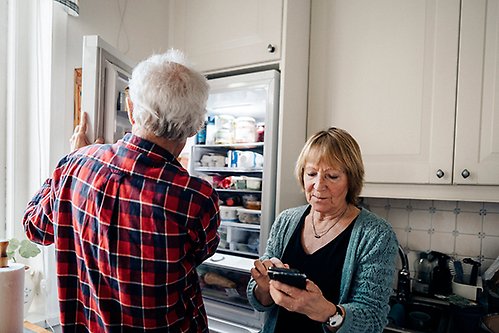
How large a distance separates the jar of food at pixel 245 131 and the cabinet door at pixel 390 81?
0.86 ft

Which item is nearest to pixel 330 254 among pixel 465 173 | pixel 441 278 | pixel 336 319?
pixel 336 319

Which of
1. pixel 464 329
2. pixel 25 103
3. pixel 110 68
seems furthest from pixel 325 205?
pixel 25 103

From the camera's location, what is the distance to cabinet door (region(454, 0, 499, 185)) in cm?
118

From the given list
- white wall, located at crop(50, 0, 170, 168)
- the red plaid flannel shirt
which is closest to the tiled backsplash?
the red plaid flannel shirt

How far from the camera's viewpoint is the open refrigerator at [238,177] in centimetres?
139

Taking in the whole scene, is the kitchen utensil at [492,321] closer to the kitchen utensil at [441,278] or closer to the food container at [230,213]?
the kitchen utensil at [441,278]

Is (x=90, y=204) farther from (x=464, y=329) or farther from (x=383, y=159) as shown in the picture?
(x=464, y=329)

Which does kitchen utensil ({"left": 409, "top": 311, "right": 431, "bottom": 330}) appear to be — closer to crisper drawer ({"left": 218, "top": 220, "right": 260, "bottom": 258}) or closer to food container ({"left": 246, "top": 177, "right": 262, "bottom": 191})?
crisper drawer ({"left": 218, "top": 220, "right": 260, "bottom": 258})

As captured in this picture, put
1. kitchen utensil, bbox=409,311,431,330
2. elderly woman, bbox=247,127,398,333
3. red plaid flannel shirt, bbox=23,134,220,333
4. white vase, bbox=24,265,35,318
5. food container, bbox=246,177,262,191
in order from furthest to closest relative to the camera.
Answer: food container, bbox=246,177,262,191, kitchen utensil, bbox=409,311,431,330, white vase, bbox=24,265,35,318, elderly woman, bbox=247,127,398,333, red plaid flannel shirt, bbox=23,134,220,333

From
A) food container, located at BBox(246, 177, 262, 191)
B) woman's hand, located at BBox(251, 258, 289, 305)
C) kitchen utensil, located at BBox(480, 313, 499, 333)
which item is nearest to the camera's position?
woman's hand, located at BBox(251, 258, 289, 305)

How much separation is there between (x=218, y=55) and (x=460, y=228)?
1348 millimetres

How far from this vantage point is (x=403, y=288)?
1468 mm

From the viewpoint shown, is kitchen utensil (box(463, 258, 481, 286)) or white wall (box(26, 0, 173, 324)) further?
kitchen utensil (box(463, 258, 481, 286))

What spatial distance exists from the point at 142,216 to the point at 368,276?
56cm
